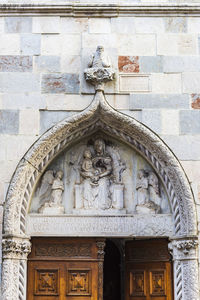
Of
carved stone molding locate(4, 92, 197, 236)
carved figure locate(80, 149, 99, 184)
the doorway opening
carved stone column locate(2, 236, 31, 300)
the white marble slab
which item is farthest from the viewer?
the doorway opening

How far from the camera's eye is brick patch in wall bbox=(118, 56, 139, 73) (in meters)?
6.65

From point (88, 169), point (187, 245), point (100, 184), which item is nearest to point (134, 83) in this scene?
point (88, 169)

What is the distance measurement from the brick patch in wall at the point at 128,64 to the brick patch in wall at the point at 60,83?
52 centimetres

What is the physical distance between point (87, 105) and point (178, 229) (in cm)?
171

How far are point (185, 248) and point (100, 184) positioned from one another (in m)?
1.21

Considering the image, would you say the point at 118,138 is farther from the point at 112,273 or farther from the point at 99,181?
the point at 112,273

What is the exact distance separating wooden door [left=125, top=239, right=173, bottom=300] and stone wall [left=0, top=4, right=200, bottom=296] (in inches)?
32.4

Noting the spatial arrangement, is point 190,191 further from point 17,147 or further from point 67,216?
point 17,147

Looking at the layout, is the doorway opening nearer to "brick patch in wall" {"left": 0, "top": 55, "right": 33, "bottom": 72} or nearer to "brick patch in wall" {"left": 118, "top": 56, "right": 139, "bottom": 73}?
"brick patch in wall" {"left": 118, "top": 56, "right": 139, "bottom": 73}

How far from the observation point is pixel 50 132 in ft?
21.1

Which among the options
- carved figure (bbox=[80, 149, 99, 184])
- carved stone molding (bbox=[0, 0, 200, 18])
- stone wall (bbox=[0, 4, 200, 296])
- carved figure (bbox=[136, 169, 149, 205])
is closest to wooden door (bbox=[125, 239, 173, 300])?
carved figure (bbox=[136, 169, 149, 205])

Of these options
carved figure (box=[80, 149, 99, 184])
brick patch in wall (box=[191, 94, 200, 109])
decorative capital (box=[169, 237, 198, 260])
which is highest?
brick patch in wall (box=[191, 94, 200, 109])

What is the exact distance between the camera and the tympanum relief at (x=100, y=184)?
661 centimetres

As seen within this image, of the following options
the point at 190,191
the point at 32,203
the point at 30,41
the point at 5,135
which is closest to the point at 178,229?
the point at 190,191
